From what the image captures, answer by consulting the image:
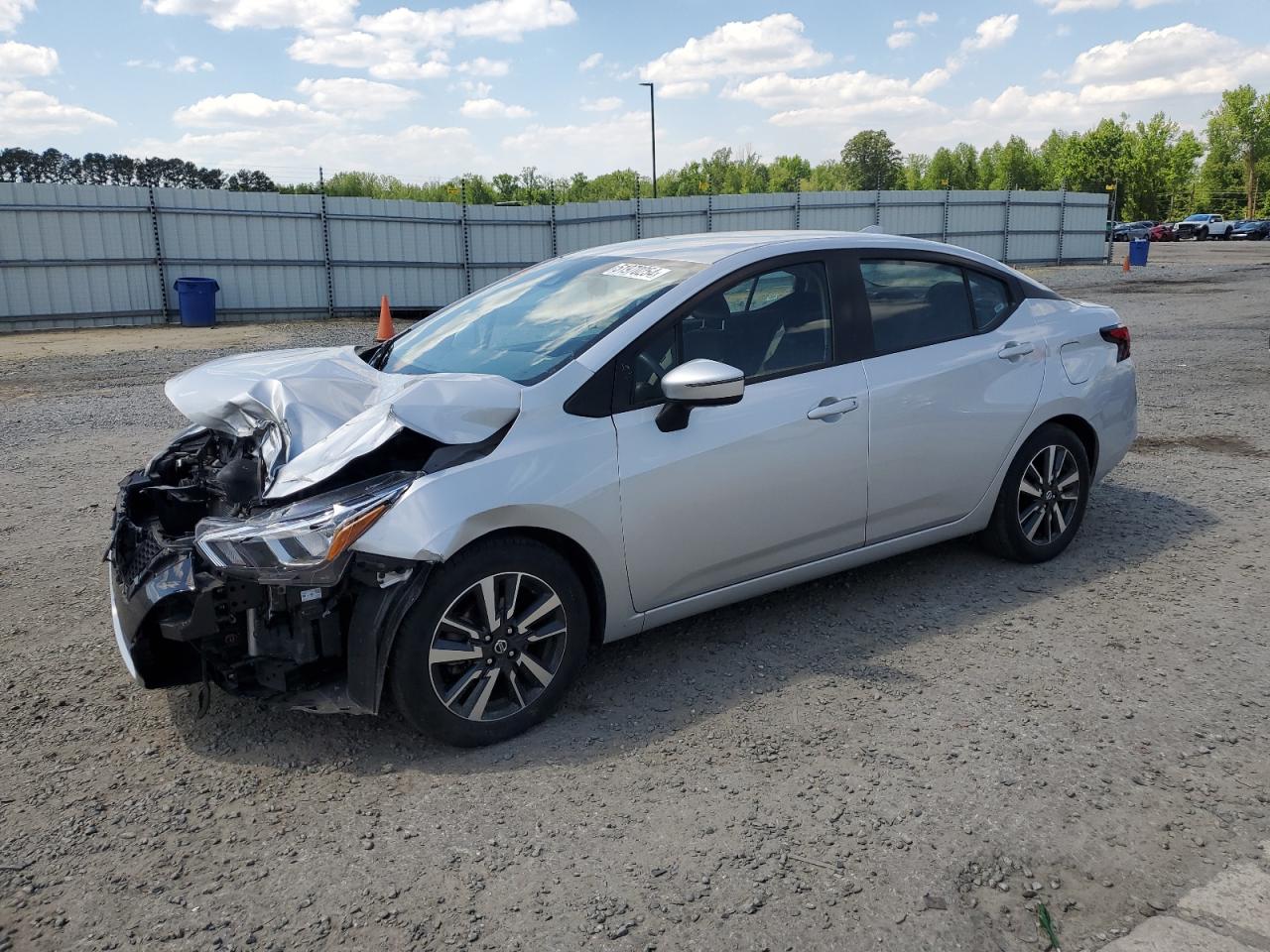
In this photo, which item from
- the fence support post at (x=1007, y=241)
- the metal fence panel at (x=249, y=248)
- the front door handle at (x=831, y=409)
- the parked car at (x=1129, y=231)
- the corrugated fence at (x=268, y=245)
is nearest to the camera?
the front door handle at (x=831, y=409)

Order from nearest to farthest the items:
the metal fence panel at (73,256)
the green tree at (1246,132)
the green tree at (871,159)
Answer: the metal fence panel at (73,256) → the green tree at (1246,132) → the green tree at (871,159)

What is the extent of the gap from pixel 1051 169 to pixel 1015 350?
9331 centimetres

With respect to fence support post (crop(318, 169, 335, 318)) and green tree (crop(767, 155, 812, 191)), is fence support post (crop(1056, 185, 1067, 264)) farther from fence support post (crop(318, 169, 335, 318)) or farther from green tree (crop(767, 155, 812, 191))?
green tree (crop(767, 155, 812, 191))

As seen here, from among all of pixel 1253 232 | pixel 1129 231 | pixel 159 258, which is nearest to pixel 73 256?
pixel 159 258

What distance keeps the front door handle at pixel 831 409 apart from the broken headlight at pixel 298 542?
1.69 metres

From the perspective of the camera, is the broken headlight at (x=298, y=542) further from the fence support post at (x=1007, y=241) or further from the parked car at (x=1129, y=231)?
the parked car at (x=1129, y=231)

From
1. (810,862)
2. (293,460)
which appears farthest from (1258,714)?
(293,460)

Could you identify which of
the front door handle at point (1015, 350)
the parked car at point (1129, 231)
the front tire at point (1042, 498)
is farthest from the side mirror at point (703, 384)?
the parked car at point (1129, 231)

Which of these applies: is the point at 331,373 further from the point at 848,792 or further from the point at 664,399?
the point at 848,792

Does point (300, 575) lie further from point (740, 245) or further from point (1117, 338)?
point (1117, 338)

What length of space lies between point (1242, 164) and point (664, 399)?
9714 cm

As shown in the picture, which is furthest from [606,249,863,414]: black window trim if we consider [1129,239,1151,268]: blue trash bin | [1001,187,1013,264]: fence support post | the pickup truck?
the pickup truck

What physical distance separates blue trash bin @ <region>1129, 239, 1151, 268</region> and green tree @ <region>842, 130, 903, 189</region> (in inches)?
2557

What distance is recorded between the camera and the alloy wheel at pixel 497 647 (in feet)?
10.6
